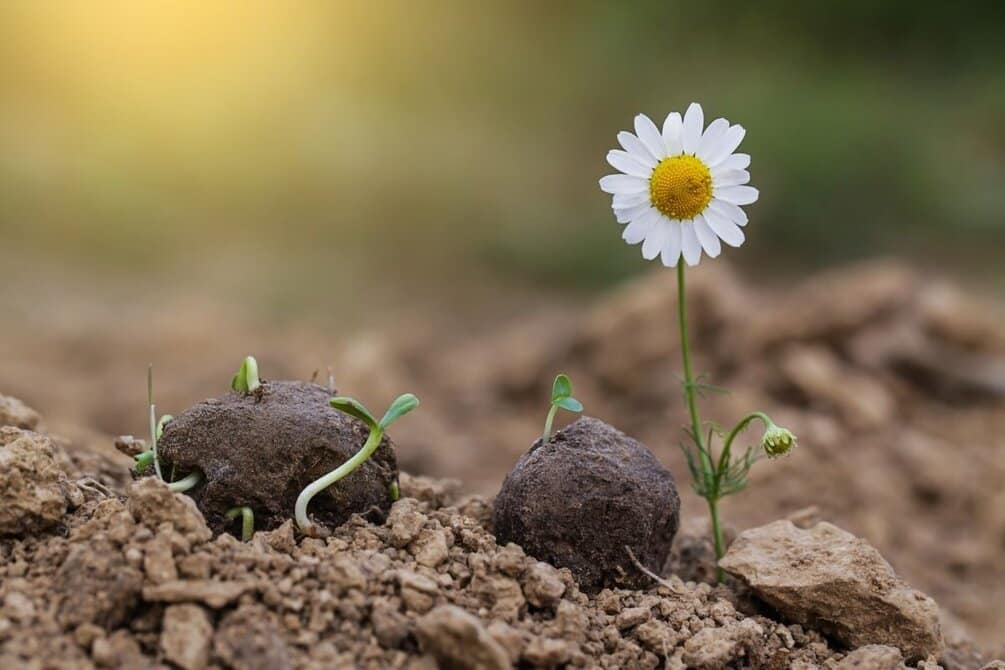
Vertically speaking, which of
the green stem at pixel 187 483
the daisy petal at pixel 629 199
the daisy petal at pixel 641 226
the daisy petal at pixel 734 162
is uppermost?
the daisy petal at pixel 734 162

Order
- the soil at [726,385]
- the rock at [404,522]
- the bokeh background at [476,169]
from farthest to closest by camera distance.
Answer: the bokeh background at [476,169] < the soil at [726,385] < the rock at [404,522]

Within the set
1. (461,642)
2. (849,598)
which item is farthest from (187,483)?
(849,598)

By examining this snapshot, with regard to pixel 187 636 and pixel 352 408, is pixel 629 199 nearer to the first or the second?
pixel 352 408

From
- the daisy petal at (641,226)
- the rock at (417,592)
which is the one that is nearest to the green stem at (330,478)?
the rock at (417,592)

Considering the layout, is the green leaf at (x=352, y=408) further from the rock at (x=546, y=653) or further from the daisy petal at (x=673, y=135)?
the daisy petal at (x=673, y=135)

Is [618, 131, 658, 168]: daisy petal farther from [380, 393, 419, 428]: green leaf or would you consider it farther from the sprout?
the sprout

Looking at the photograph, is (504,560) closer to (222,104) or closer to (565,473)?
(565,473)
